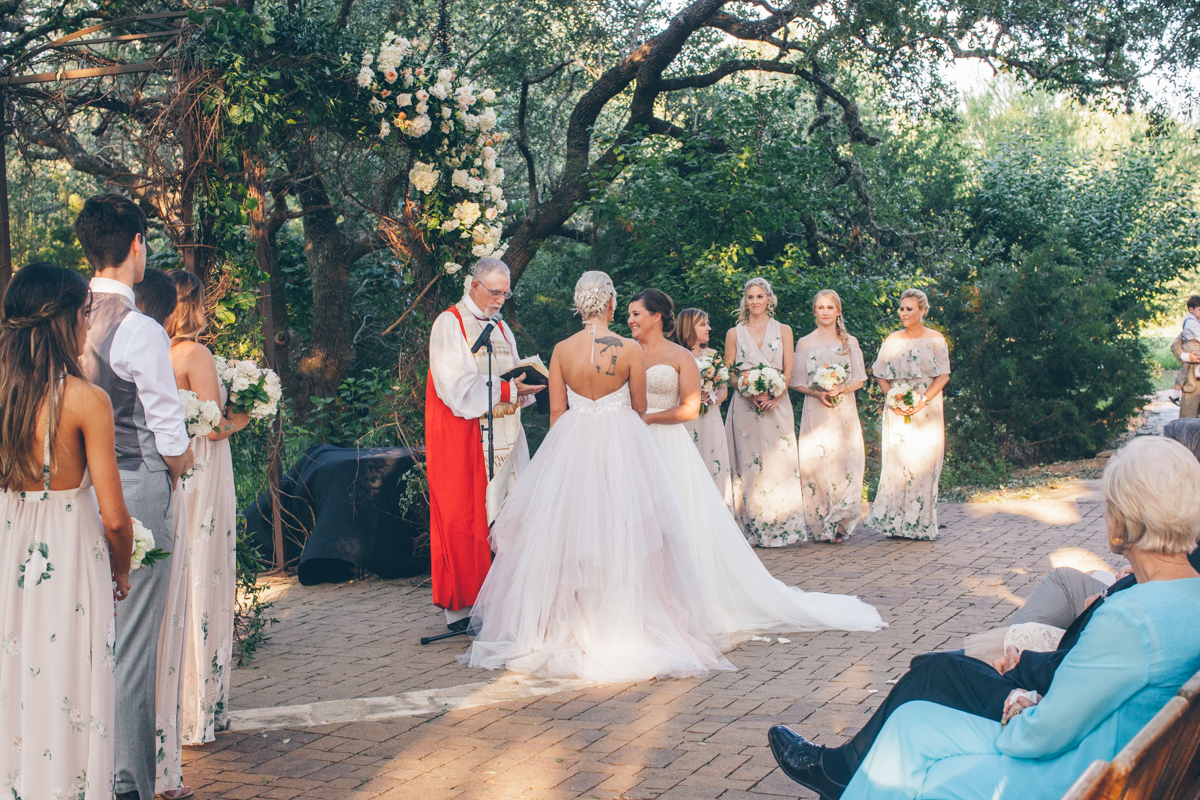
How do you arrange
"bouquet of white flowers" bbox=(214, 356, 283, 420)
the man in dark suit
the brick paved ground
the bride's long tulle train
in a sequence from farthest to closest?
1. the bride's long tulle train
2. "bouquet of white flowers" bbox=(214, 356, 283, 420)
3. the brick paved ground
4. the man in dark suit

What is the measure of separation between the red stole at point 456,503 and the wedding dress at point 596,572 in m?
0.48

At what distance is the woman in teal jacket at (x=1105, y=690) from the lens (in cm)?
→ 231

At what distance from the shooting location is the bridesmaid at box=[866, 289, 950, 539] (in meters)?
8.60

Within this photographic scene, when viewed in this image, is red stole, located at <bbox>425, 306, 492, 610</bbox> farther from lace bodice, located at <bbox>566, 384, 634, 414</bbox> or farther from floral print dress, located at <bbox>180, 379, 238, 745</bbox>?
floral print dress, located at <bbox>180, 379, 238, 745</bbox>

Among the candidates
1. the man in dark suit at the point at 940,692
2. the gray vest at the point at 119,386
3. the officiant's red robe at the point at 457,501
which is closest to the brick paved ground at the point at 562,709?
the man in dark suit at the point at 940,692

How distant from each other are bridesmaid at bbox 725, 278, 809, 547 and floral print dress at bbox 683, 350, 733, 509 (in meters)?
0.37

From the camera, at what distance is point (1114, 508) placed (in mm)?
2611

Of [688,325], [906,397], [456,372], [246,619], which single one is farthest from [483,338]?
[906,397]

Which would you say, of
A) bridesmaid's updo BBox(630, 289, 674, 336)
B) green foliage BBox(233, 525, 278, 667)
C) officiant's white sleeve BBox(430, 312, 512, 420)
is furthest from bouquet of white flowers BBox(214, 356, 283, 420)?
bridesmaid's updo BBox(630, 289, 674, 336)

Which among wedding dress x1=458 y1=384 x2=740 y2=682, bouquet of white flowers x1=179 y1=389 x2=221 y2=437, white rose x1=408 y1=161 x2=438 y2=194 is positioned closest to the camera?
bouquet of white flowers x1=179 y1=389 x2=221 y2=437

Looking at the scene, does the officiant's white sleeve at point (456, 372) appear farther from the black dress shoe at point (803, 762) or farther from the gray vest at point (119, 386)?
the black dress shoe at point (803, 762)

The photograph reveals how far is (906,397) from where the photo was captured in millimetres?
8578

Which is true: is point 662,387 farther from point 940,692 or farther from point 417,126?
point 940,692

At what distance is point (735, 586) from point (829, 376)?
297 cm
